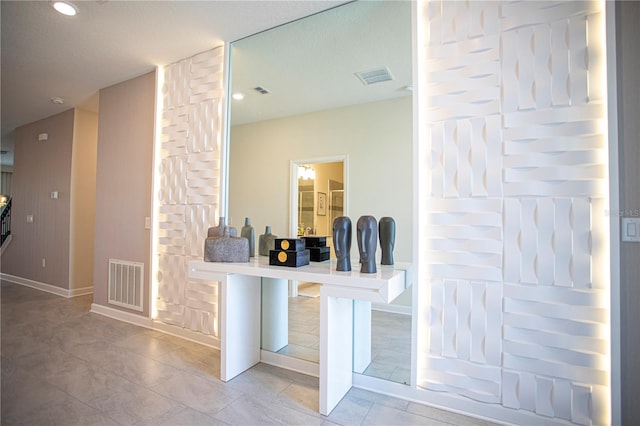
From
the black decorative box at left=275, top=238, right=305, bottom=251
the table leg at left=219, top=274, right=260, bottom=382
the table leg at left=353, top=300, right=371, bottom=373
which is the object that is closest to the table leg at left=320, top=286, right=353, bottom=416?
the table leg at left=353, top=300, right=371, bottom=373

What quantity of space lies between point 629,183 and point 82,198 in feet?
20.5

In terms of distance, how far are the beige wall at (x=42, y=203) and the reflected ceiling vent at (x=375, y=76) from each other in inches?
190

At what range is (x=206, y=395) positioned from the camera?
2021 mm

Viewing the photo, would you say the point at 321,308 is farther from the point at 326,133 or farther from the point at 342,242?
the point at 326,133

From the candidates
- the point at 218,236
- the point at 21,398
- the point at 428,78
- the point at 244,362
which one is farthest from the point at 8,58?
the point at 428,78

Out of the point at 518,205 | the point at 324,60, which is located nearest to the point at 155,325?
the point at 324,60

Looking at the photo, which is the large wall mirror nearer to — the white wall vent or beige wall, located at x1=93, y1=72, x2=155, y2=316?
beige wall, located at x1=93, y1=72, x2=155, y2=316

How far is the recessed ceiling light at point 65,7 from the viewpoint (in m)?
2.34

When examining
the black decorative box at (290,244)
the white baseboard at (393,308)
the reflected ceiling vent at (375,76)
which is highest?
the reflected ceiling vent at (375,76)

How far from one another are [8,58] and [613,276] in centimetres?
539

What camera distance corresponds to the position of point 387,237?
7.00 feet

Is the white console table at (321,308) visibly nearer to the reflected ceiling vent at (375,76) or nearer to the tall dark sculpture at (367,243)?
the tall dark sculpture at (367,243)

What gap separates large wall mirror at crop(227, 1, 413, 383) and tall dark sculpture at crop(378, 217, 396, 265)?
0.16 feet

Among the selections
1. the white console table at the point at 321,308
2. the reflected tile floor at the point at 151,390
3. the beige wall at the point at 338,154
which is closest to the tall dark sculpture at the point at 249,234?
the beige wall at the point at 338,154
